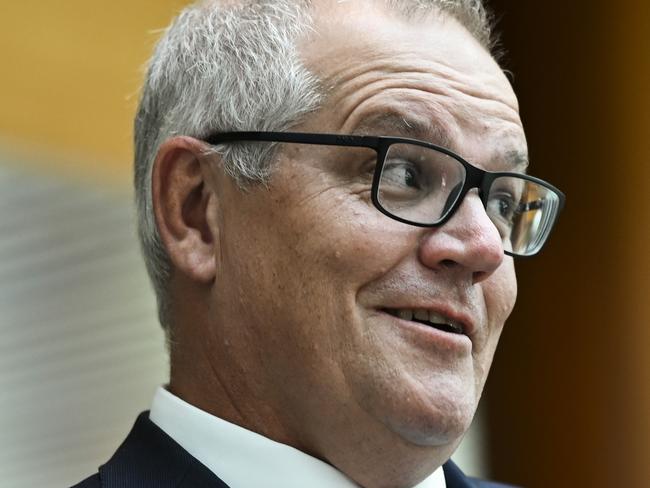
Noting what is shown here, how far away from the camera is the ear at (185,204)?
2.17 meters

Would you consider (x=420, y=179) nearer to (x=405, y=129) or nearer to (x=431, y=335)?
(x=405, y=129)

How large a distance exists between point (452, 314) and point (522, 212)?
47cm

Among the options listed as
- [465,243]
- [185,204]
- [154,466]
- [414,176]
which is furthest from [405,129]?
[154,466]

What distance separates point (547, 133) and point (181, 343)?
8.59 ft

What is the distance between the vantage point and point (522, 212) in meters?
2.38

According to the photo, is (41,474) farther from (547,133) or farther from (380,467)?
(547,133)

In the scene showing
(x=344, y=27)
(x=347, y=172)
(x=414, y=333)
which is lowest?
(x=414, y=333)

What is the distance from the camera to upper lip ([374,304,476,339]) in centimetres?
198

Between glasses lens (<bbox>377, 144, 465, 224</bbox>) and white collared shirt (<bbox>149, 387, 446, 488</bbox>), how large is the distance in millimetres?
540

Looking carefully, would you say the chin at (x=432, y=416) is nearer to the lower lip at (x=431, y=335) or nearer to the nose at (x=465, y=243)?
the lower lip at (x=431, y=335)

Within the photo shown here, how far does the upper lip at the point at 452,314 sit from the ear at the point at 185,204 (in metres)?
0.44

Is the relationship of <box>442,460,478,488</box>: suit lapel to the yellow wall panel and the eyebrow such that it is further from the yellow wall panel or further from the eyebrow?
the yellow wall panel

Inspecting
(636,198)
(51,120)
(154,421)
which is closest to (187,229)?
(154,421)

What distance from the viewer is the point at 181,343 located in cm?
227
